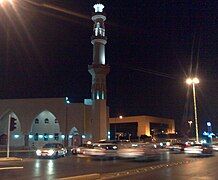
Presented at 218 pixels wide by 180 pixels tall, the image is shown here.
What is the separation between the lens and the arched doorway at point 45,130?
6944 cm

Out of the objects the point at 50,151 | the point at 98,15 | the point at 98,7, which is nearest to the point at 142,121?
the point at 98,15

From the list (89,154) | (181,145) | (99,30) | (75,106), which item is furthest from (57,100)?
(89,154)

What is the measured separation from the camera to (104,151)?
28359 millimetres

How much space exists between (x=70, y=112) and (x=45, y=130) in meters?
6.80

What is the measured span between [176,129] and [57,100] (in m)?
52.9

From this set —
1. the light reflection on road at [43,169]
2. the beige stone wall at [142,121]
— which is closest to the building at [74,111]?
the beige stone wall at [142,121]

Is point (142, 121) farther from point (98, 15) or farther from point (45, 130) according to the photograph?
point (98, 15)

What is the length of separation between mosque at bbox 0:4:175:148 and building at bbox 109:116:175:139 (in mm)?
22006

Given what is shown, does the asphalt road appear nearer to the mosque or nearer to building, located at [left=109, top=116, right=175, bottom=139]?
the mosque

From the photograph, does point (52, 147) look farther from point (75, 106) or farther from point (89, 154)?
point (75, 106)

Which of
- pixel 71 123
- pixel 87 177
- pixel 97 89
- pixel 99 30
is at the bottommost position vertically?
pixel 87 177

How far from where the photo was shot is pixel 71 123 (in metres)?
67.9

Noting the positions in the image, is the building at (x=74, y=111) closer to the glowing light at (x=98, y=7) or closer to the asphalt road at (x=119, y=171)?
the glowing light at (x=98, y=7)

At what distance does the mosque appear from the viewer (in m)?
65.6
